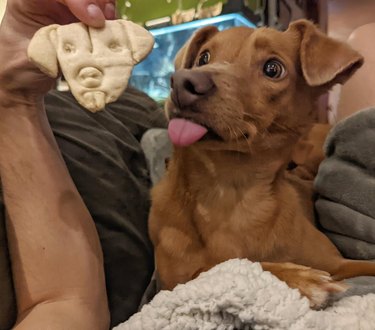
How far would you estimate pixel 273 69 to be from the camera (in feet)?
3.89

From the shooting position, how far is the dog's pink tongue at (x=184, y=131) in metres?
1.00

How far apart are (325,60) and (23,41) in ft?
1.99

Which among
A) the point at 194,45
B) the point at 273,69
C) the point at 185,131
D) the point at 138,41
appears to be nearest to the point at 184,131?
the point at 185,131

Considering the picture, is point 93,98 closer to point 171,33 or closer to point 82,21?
point 82,21

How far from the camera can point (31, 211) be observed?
1.13 metres

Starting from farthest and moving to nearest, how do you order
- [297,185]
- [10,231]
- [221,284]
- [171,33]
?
[171,33], [297,185], [10,231], [221,284]

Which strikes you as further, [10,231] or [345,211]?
[345,211]

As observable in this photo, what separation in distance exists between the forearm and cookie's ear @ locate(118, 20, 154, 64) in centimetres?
34

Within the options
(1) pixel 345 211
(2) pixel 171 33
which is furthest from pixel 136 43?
(2) pixel 171 33

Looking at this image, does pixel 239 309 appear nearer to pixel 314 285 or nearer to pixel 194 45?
pixel 314 285

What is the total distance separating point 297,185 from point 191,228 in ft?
1.15

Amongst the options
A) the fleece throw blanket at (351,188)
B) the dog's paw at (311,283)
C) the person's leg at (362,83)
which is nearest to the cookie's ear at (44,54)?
the dog's paw at (311,283)

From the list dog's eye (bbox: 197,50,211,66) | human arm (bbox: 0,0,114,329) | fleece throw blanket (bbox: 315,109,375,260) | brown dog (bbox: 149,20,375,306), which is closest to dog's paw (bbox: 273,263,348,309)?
brown dog (bbox: 149,20,375,306)

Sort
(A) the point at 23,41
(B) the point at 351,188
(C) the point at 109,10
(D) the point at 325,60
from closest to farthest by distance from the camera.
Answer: (C) the point at 109,10
(A) the point at 23,41
(D) the point at 325,60
(B) the point at 351,188
